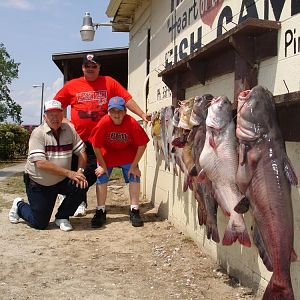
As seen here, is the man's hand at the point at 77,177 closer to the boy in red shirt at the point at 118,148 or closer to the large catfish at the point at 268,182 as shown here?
the boy in red shirt at the point at 118,148

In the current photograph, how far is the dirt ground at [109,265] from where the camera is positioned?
377cm

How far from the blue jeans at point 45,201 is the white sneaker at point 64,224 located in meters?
0.05

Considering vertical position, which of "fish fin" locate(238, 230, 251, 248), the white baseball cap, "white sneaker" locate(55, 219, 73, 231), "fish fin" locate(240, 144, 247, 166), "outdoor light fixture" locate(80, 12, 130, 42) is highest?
"outdoor light fixture" locate(80, 12, 130, 42)

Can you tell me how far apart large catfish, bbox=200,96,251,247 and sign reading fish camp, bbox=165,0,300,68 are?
0.62 m

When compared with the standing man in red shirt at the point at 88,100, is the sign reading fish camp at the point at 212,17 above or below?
above

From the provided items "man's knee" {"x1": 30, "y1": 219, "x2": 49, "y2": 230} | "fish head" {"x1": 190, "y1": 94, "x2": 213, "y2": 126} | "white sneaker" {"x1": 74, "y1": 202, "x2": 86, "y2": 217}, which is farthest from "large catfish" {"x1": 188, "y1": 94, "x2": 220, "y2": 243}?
"white sneaker" {"x1": 74, "y1": 202, "x2": 86, "y2": 217}

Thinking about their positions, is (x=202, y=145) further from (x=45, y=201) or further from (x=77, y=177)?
(x=45, y=201)

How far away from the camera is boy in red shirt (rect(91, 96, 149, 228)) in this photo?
5.93m

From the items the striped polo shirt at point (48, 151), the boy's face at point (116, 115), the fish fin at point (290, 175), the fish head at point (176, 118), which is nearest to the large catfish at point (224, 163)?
the fish fin at point (290, 175)

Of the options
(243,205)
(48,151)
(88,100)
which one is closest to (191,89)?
(88,100)

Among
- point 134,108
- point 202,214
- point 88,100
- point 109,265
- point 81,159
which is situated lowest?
point 109,265

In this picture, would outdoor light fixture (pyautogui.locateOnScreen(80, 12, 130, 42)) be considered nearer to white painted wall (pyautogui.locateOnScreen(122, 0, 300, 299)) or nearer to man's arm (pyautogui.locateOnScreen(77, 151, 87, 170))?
white painted wall (pyautogui.locateOnScreen(122, 0, 300, 299))

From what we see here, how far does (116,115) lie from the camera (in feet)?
19.4

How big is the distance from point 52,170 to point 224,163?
3.01m
